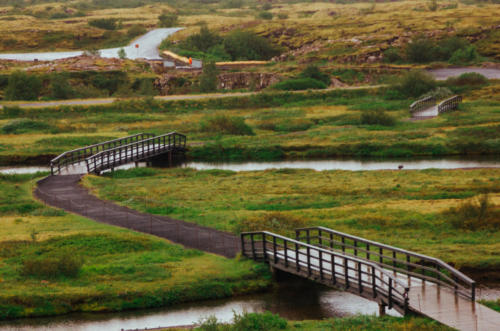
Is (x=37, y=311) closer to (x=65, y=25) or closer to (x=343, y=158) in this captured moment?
(x=343, y=158)

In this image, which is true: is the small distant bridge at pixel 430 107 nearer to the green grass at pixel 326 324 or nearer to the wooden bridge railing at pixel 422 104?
the wooden bridge railing at pixel 422 104

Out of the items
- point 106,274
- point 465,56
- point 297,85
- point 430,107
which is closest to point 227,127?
point 430,107

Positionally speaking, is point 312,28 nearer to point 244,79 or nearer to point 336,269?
point 244,79

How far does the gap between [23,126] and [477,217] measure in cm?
4253

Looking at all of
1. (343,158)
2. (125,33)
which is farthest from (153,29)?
(343,158)

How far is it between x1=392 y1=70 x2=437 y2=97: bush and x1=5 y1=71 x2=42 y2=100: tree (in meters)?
37.3

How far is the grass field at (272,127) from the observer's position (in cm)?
5088

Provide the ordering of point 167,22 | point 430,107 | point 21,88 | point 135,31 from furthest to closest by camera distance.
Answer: point 167,22 → point 135,31 → point 21,88 → point 430,107

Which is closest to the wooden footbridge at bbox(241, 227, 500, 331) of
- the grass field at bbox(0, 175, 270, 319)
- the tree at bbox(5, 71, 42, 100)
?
the grass field at bbox(0, 175, 270, 319)

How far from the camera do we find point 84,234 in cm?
2720

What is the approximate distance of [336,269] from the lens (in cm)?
2225

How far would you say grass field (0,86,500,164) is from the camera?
5088 centimetres

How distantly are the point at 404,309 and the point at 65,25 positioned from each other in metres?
128

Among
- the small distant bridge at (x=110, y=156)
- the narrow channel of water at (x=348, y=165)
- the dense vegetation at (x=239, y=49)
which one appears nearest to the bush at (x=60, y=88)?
the dense vegetation at (x=239, y=49)
